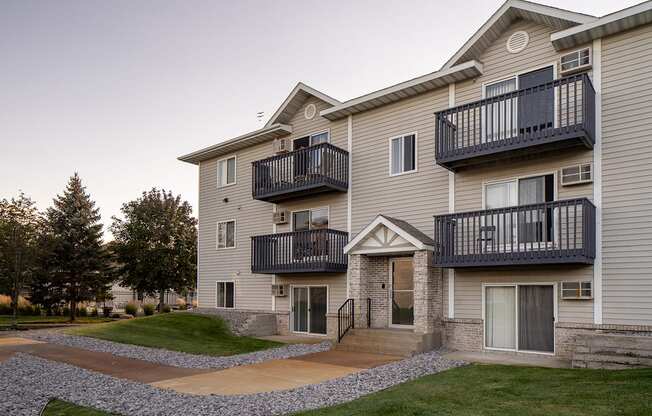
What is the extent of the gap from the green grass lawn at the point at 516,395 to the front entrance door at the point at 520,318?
7.59 ft

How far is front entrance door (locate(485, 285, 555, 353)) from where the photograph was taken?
1208cm

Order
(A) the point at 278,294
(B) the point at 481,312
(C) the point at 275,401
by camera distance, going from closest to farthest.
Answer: (C) the point at 275,401 → (B) the point at 481,312 → (A) the point at 278,294

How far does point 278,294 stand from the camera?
18.8 metres

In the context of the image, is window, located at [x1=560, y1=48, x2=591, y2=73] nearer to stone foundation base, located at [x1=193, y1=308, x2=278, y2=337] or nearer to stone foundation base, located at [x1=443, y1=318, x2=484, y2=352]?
stone foundation base, located at [x1=443, y1=318, x2=484, y2=352]

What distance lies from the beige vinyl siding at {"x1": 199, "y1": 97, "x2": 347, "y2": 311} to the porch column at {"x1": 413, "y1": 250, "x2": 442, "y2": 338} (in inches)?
163

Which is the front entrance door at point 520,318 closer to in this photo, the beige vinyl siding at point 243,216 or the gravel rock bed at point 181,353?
the gravel rock bed at point 181,353

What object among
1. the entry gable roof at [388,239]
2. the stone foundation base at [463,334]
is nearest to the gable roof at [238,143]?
the entry gable roof at [388,239]

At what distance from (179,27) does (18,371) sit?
12.0 m

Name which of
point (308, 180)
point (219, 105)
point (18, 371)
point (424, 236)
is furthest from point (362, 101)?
point (18, 371)

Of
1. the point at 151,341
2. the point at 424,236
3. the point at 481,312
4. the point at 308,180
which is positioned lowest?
the point at 151,341

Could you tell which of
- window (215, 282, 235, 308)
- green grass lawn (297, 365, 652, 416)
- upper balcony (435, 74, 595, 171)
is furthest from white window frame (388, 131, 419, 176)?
window (215, 282, 235, 308)

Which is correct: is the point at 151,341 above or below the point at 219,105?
below

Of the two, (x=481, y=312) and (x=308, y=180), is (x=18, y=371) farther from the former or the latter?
(x=481, y=312)

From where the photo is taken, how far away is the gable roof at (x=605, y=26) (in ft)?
36.2
